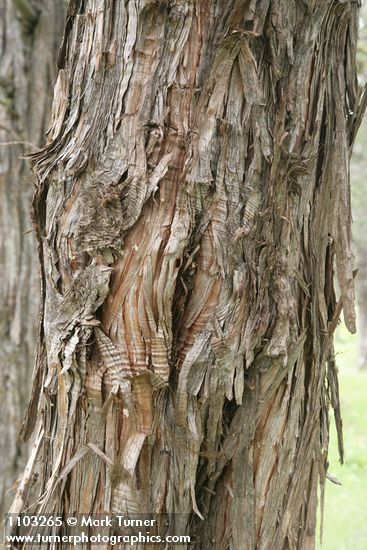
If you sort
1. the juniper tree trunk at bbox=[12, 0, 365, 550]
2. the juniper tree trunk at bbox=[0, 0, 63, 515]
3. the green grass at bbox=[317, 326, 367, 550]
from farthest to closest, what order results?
the green grass at bbox=[317, 326, 367, 550] < the juniper tree trunk at bbox=[0, 0, 63, 515] < the juniper tree trunk at bbox=[12, 0, 365, 550]

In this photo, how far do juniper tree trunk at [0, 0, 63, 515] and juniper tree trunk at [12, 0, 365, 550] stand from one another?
1748mm

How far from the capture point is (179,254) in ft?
4.73

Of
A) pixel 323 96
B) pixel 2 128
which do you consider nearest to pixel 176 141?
pixel 323 96

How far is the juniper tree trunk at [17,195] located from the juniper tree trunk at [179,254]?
1.75 m

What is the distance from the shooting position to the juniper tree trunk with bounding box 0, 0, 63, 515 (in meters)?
3.23

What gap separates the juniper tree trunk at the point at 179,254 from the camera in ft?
4.74

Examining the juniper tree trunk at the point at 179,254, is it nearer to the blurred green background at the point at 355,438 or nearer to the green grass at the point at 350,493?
the blurred green background at the point at 355,438

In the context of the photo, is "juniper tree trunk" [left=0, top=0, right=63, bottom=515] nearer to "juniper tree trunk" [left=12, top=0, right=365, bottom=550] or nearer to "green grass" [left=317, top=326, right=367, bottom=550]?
"green grass" [left=317, top=326, right=367, bottom=550]

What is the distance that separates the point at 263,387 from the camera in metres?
1.53

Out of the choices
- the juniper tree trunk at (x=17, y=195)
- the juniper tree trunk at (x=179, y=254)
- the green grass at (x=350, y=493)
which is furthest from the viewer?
the green grass at (x=350, y=493)

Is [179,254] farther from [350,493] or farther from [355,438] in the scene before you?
[355,438]

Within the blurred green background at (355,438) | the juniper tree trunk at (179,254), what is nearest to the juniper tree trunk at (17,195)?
the blurred green background at (355,438)

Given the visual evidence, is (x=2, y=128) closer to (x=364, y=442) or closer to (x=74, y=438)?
(x=74, y=438)

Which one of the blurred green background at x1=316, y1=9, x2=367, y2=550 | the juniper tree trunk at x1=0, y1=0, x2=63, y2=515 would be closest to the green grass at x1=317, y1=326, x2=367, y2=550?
the blurred green background at x1=316, y1=9, x2=367, y2=550
